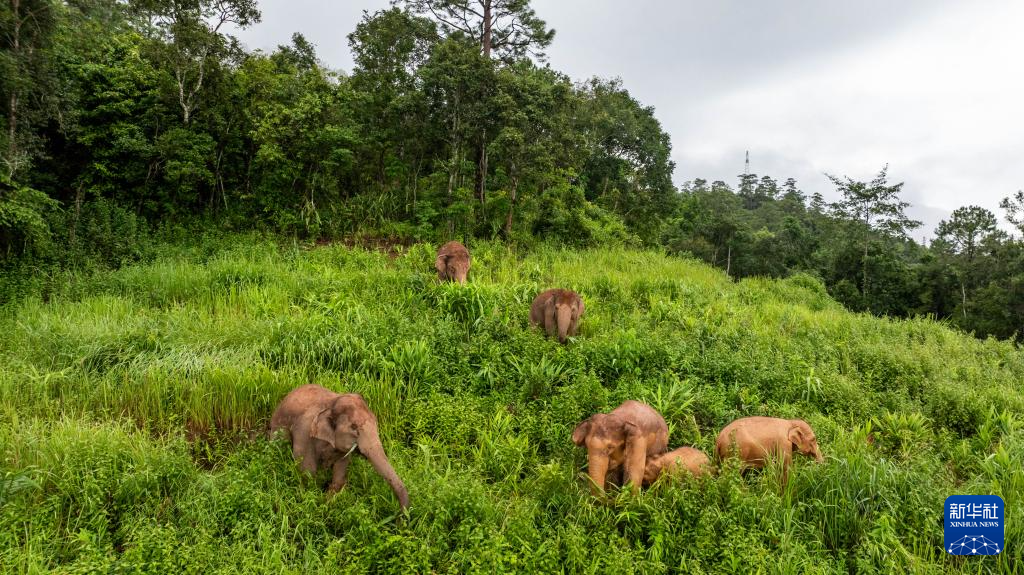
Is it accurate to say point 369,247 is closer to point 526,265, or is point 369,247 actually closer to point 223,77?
point 526,265

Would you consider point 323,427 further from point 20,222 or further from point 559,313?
point 20,222

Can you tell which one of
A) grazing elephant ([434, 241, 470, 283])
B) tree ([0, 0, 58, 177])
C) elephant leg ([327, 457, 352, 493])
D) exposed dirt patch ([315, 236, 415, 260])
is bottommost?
elephant leg ([327, 457, 352, 493])

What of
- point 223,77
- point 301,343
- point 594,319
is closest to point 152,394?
point 301,343

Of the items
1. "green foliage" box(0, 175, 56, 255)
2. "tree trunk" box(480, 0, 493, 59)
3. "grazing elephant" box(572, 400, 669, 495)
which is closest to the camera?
"grazing elephant" box(572, 400, 669, 495)

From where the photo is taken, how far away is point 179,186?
13.4 meters

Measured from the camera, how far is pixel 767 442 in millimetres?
3939

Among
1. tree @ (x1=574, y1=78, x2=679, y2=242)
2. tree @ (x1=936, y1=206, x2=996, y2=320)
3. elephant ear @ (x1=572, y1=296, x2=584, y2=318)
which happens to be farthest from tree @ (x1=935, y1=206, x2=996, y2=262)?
elephant ear @ (x1=572, y1=296, x2=584, y2=318)

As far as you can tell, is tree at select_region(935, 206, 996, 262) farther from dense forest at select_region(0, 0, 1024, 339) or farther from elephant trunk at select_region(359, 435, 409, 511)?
elephant trunk at select_region(359, 435, 409, 511)

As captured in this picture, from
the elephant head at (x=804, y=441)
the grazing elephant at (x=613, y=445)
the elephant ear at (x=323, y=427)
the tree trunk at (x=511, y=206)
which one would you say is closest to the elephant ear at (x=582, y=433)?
the grazing elephant at (x=613, y=445)

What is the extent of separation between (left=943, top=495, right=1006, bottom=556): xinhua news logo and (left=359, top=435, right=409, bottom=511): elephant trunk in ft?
11.3

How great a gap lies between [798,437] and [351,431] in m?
3.50

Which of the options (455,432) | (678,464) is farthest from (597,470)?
(455,432)

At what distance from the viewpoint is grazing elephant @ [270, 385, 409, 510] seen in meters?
3.46

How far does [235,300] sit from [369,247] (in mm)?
6008
